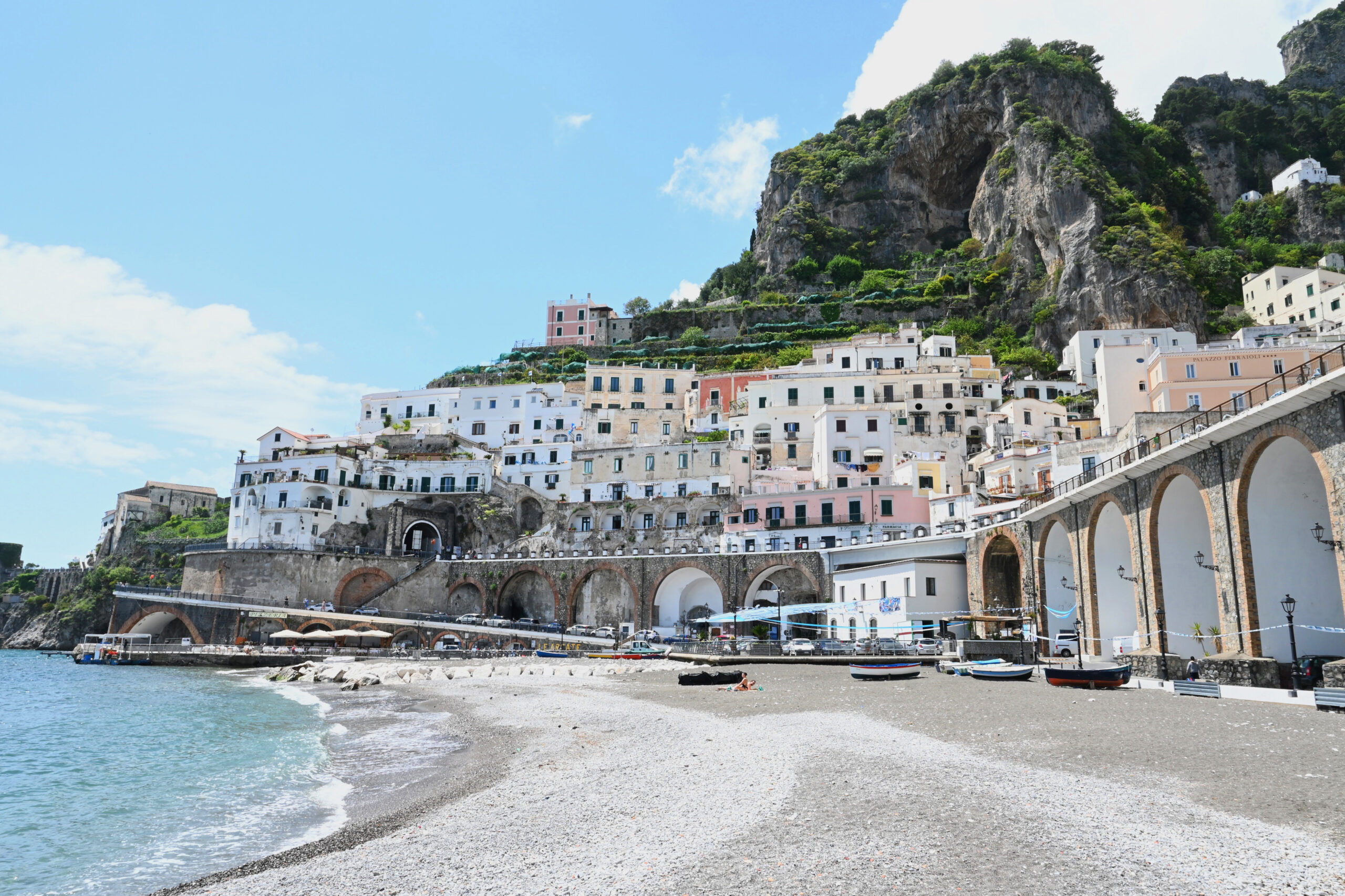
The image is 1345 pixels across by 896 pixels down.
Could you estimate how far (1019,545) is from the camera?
37.4m

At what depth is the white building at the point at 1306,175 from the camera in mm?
88375

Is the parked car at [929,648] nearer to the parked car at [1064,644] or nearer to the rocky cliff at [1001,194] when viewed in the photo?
the parked car at [1064,644]

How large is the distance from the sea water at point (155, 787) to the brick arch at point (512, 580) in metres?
22.3

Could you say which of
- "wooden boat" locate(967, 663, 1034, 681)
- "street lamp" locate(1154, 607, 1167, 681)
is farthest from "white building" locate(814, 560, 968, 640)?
"street lamp" locate(1154, 607, 1167, 681)

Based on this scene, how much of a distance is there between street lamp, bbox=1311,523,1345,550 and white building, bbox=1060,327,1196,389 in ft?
142

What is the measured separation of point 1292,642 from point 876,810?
15425 mm

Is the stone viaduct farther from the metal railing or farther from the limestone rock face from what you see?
the limestone rock face

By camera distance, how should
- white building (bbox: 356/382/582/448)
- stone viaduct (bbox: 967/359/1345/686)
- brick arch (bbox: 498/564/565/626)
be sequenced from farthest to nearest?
white building (bbox: 356/382/582/448)
brick arch (bbox: 498/564/565/626)
stone viaduct (bbox: 967/359/1345/686)

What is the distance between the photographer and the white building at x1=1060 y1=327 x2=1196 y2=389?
61812 mm

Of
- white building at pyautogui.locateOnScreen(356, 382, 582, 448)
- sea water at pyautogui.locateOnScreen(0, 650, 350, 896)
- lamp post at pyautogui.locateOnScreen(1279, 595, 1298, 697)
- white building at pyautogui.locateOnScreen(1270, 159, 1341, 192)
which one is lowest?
sea water at pyautogui.locateOnScreen(0, 650, 350, 896)

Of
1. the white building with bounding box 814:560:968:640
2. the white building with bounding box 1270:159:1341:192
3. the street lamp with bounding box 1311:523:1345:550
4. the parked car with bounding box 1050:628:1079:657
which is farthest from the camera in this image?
the white building with bounding box 1270:159:1341:192

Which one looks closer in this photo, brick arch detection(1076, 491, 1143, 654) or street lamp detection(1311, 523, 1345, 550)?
street lamp detection(1311, 523, 1345, 550)

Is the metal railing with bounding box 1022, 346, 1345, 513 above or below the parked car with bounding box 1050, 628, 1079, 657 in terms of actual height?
above

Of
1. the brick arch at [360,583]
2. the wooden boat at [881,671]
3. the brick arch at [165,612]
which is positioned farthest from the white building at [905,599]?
the brick arch at [165,612]
